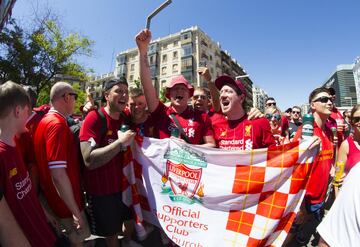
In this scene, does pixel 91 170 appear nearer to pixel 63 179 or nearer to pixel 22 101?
pixel 63 179

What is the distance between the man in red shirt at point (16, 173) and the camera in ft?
4.71

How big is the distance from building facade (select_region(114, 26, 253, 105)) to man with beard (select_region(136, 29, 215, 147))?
42603 millimetres

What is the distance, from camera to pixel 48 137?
85.6 inches

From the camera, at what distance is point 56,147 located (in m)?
2.16

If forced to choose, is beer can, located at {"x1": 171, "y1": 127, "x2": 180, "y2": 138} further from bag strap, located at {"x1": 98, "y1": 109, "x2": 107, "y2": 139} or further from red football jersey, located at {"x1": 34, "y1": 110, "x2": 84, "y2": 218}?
red football jersey, located at {"x1": 34, "y1": 110, "x2": 84, "y2": 218}

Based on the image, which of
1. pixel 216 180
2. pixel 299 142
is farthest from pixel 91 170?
pixel 299 142

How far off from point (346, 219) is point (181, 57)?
50683 millimetres

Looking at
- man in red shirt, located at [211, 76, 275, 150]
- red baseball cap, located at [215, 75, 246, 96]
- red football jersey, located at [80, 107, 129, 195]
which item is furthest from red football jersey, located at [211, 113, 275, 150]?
red football jersey, located at [80, 107, 129, 195]

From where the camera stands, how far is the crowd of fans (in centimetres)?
165

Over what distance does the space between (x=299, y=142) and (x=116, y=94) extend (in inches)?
86.0

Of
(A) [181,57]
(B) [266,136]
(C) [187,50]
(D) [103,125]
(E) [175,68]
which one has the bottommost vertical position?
(B) [266,136]

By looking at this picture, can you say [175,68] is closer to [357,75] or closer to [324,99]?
[324,99]

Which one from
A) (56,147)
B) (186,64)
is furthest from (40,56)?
(186,64)

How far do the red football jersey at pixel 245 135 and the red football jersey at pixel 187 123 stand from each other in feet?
0.69
